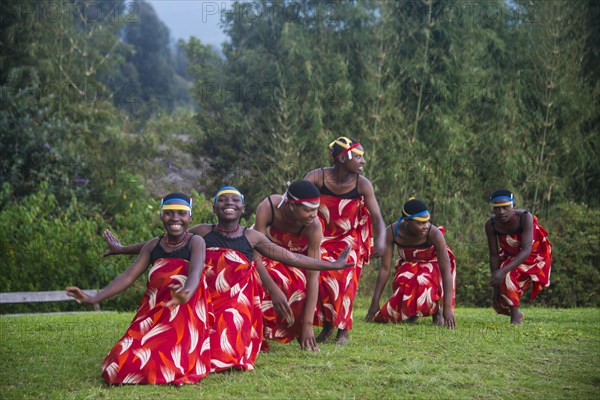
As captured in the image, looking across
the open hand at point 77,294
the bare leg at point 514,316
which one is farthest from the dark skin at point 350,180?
the open hand at point 77,294

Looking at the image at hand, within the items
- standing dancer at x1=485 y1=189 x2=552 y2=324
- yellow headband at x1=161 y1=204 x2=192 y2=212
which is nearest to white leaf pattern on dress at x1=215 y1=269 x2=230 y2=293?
yellow headband at x1=161 y1=204 x2=192 y2=212

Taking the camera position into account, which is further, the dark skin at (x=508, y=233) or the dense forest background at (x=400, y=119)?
the dense forest background at (x=400, y=119)

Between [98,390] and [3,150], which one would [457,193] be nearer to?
[3,150]

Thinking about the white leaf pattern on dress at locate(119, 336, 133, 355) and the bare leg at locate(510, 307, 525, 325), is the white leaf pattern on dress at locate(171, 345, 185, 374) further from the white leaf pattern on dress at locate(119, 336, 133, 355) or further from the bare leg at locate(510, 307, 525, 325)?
the bare leg at locate(510, 307, 525, 325)

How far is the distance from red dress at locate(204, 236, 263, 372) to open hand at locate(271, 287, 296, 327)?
23 centimetres

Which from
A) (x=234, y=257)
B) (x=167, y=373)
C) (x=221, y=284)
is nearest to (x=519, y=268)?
(x=234, y=257)

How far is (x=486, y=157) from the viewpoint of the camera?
2089 cm

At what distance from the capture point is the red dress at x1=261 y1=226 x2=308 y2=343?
7.78 m

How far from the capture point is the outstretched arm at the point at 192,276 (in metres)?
5.96

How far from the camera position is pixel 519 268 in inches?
402

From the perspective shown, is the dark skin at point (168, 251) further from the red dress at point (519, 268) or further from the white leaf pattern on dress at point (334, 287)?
the red dress at point (519, 268)

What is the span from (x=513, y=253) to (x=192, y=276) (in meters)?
5.38

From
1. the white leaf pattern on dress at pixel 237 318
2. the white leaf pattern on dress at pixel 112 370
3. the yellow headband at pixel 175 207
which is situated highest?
the yellow headband at pixel 175 207

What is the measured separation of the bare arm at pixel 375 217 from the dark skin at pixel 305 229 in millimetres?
870
